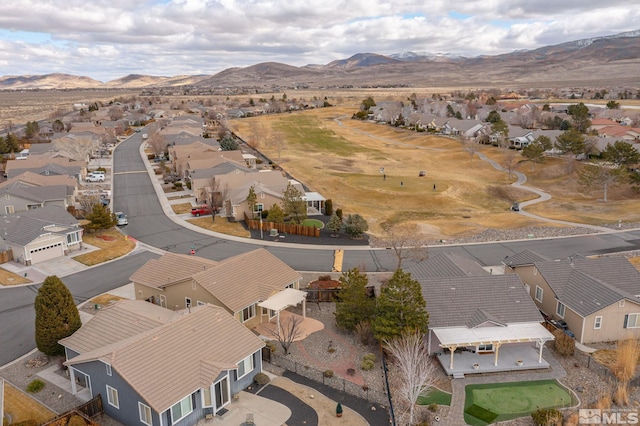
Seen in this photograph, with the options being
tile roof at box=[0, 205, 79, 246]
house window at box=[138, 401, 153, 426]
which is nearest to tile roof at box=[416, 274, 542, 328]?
house window at box=[138, 401, 153, 426]

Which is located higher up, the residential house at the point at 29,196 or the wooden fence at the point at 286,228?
the residential house at the point at 29,196

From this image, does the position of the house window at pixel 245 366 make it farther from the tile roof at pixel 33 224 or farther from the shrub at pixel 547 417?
the tile roof at pixel 33 224

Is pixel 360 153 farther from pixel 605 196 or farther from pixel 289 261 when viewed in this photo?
pixel 289 261

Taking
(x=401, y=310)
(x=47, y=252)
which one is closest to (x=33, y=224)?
(x=47, y=252)

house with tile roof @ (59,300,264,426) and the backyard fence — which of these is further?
the backyard fence

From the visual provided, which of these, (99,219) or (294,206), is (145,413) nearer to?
(99,219)

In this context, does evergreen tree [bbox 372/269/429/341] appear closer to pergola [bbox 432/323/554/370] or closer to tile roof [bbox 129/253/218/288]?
pergola [bbox 432/323/554/370]

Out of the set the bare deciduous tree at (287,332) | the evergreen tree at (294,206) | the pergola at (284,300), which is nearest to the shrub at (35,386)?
the pergola at (284,300)
